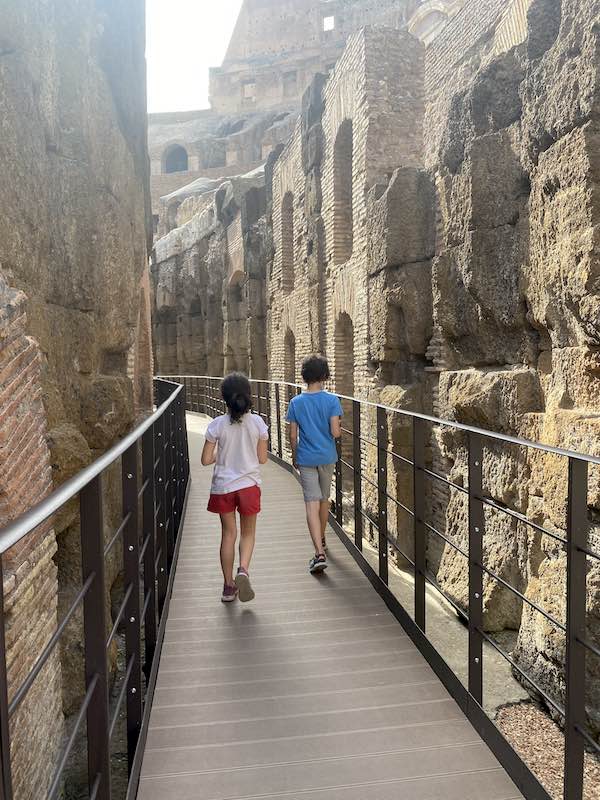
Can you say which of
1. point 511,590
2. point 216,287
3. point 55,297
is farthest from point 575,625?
point 216,287

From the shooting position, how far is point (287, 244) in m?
16.4

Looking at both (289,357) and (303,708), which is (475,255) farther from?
(289,357)

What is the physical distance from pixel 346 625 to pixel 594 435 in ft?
6.20

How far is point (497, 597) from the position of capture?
592 cm

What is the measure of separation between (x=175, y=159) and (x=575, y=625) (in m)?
48.6

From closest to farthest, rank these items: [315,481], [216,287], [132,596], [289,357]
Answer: [132,596], [315,481], [289,357], [216,287]

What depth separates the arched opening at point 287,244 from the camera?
16.3m

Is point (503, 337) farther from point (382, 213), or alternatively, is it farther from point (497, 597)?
point (382, 213)

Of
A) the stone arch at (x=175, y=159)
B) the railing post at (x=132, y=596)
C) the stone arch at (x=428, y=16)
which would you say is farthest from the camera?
the stone arch at (x=175, y=159)

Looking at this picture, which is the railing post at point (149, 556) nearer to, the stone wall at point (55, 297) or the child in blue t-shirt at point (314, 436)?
the stone wall at point (55, 297)

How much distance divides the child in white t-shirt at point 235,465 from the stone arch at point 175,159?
4500 cm

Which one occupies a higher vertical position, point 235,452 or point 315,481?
point 235,452

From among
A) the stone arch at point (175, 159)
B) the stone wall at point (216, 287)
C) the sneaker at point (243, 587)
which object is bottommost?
the sneaker at point (243, 587)

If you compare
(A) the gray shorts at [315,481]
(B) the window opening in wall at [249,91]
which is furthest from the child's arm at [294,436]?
(B) the window opening in wall at [249,91]
